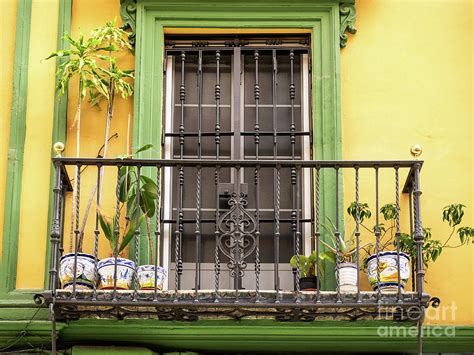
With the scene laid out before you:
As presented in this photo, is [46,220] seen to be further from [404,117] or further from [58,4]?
[404,117]

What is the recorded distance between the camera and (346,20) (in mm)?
11133

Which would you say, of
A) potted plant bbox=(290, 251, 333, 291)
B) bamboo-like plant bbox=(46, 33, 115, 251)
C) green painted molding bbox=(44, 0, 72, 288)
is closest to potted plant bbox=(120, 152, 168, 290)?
bamboo-like plant bbox=(46, 33, 115, 251)

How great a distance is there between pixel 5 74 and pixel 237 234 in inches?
99.6

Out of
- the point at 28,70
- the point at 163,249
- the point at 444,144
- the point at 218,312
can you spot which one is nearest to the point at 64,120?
the point at 28,70

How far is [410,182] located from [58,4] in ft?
10.5

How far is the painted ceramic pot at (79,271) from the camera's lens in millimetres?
9891

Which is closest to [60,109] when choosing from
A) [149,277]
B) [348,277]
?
[149,277]

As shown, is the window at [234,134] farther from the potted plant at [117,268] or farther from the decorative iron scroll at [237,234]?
the potted plant at [117,268]

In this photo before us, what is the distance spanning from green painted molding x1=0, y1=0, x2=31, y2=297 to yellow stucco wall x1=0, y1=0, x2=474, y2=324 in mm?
59

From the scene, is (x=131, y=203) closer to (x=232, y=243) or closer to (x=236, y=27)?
(x=232, y=243)

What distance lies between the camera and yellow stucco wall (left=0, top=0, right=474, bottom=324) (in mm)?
10578

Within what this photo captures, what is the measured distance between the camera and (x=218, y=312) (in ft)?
32.5

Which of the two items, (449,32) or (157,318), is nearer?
(157,318)

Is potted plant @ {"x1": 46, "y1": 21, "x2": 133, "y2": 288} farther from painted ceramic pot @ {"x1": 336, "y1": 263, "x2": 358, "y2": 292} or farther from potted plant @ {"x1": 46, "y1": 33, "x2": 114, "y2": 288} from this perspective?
painted ceramic pot @ {"x1": 336, "y1": 263, "x2": 358, "y2": 292}
